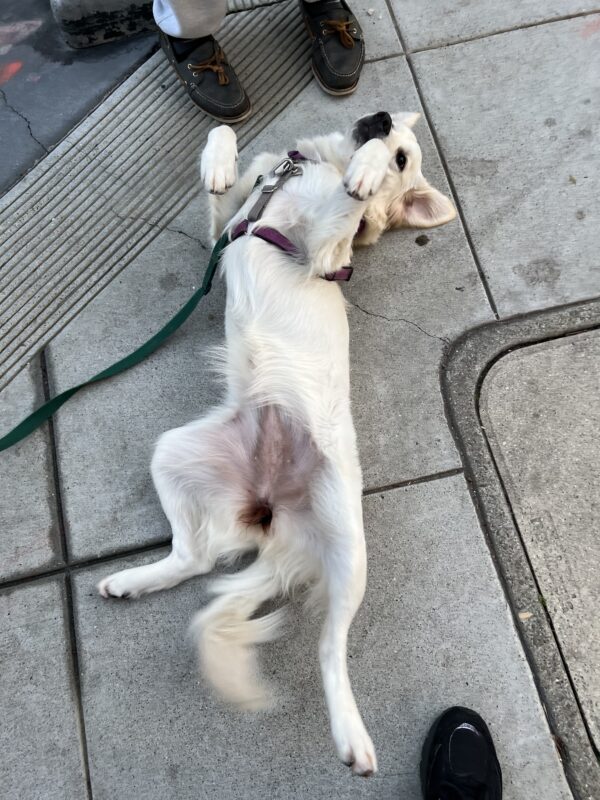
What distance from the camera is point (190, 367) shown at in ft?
8.89

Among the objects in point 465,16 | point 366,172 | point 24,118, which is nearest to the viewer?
point 366,172

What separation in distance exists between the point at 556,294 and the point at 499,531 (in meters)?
1.15

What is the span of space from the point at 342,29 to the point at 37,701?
3419 mm

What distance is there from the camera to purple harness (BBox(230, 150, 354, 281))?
2.36m

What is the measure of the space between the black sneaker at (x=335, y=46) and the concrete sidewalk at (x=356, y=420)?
9cm

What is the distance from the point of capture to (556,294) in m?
2.76

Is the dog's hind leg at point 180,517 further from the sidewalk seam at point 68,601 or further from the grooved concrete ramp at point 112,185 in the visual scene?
the grooved concrete ramp at point 112,185

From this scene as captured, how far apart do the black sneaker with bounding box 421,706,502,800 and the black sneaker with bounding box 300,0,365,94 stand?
3.00 meters

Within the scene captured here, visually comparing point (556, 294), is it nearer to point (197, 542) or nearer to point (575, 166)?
point (575, 166)

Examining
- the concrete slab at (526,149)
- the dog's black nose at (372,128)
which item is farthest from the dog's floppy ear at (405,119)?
the concrete slab at (526,149)

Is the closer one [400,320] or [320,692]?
[320,692]

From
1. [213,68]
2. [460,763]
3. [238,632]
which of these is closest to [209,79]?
[213,68]

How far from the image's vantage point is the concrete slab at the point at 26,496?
2412 mm

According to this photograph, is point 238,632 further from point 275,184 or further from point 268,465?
point 275,184
